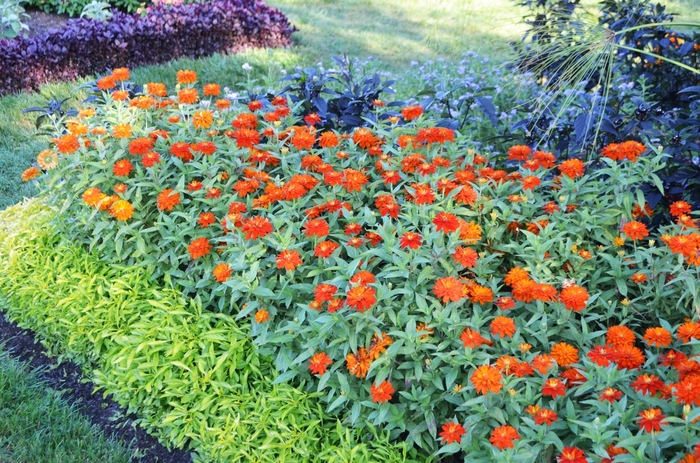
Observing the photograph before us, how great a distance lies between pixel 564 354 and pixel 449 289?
1.20 feet

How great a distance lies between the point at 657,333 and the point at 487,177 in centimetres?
95

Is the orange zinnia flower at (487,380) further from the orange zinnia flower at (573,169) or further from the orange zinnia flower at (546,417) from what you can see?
the orange zinnia flower at (573,169)

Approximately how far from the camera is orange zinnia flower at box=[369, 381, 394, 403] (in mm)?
1867

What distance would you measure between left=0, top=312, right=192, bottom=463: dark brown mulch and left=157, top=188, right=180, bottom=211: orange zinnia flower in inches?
30.3

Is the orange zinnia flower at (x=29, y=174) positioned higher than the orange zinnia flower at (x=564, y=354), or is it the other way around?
the orange zinnia flower at (x=564, y=354)

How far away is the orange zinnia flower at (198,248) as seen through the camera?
7.69 ft

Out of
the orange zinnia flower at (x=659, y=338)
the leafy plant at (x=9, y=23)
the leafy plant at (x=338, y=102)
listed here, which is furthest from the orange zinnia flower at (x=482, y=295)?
the leafy plant at (x=9, y=23)

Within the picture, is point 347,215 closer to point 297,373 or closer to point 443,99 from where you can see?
point 297,373

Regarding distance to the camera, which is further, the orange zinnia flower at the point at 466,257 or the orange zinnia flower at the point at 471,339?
the orange zinnia flower at the point at 466,257

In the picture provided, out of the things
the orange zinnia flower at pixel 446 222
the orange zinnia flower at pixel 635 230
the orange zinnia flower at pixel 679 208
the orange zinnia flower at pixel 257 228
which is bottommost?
the orange zinnia flower at pixel 257 228

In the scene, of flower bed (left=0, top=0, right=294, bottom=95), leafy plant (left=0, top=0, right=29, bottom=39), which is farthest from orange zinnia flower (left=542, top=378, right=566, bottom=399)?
leafy plant (left=0, top=0, right=29, bottom=39)

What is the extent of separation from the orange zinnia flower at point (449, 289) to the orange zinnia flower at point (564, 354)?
31 centimetres

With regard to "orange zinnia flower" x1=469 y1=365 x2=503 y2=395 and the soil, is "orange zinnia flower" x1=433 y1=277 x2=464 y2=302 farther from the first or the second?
the soil

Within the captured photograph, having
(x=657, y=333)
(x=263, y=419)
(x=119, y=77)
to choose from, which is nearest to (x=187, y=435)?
(x=263, y=419)
